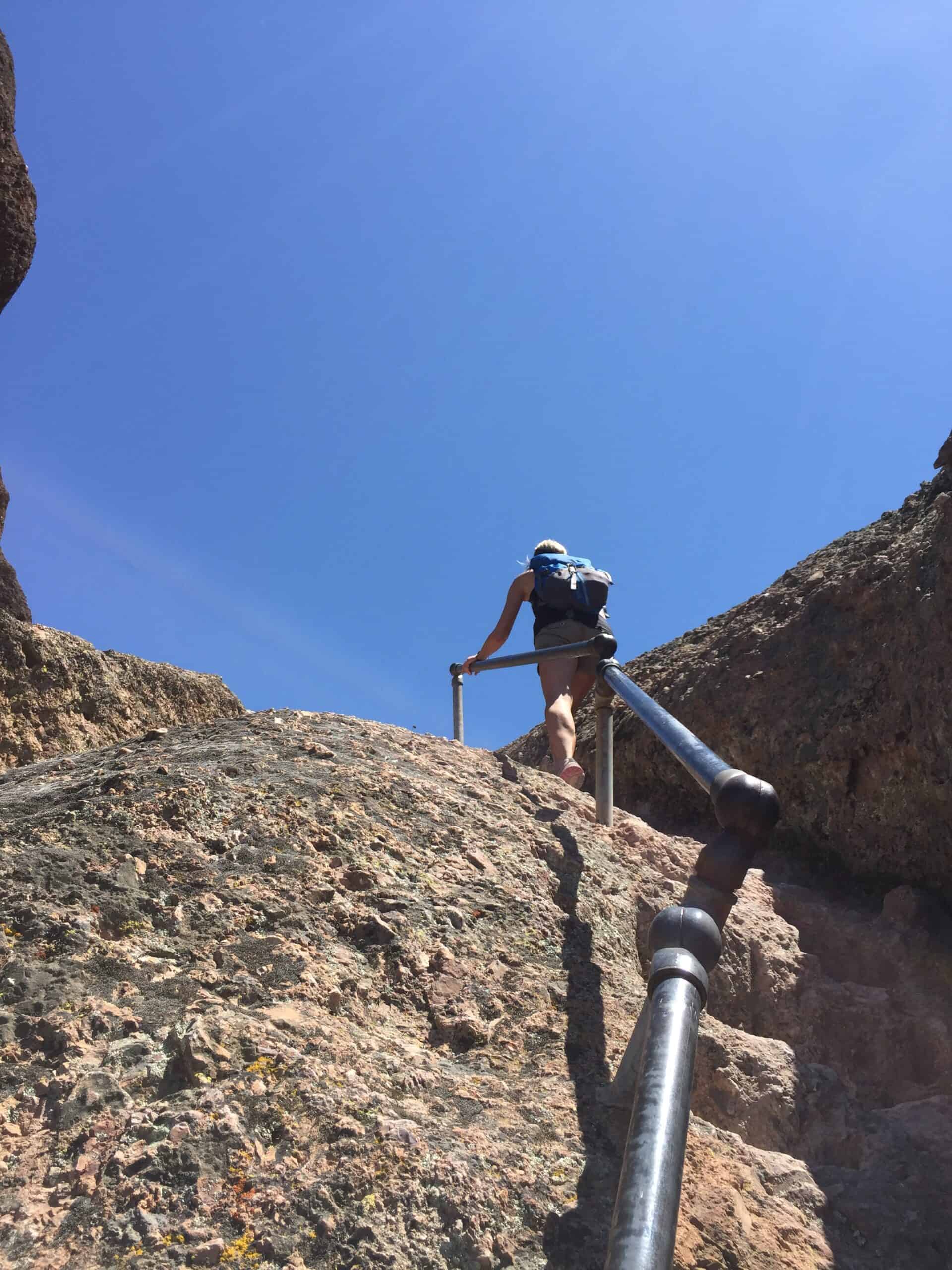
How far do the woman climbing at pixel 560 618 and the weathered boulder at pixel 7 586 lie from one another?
7.35ft

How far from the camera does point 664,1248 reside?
1238 mm

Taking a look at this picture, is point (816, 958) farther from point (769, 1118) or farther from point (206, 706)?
point (206, 706)

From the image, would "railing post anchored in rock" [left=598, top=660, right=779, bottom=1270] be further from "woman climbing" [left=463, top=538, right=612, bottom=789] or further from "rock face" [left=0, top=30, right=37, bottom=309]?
"rock face" [left=0, top=30, right=37, bottom=309]

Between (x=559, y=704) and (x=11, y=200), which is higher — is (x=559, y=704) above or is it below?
below

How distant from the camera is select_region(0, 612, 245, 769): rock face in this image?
16.0 feet

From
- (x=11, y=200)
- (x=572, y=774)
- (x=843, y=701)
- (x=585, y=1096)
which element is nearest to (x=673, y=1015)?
(x=585, y=1096)

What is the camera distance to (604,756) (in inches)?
152

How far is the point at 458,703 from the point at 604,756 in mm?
1604

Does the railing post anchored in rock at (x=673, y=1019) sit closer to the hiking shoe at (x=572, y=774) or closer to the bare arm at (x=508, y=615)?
the hiking shoe at (x=572, y=774)

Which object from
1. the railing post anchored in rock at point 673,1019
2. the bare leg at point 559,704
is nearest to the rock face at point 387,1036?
the railing post anchored in rock at point 673,1019

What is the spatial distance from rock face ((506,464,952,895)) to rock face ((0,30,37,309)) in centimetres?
392

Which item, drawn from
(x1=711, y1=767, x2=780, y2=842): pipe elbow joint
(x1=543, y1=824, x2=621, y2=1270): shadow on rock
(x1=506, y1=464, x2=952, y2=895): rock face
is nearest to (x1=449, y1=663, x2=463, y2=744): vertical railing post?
(x1=506, y1=464, x2=952, y2=895): rock face

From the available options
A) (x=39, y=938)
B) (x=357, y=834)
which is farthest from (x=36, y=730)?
(x=39, y=938)

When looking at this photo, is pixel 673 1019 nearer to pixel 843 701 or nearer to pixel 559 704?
pixel 843 701
